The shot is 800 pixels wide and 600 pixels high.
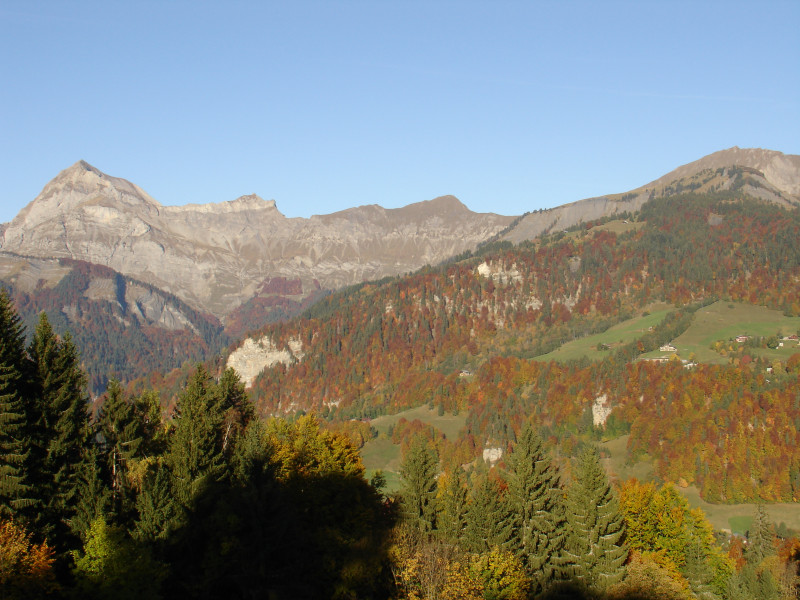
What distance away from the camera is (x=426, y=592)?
152 ft

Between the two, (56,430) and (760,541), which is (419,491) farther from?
(760,541)

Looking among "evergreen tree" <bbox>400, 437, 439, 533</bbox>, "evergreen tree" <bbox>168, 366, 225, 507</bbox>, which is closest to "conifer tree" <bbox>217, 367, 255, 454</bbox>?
"evergreen tree" <bbox>168, 366, 225, 507</bbox>

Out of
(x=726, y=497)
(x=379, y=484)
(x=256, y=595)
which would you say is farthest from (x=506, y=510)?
(x=726, y=497)

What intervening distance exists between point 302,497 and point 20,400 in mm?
23802

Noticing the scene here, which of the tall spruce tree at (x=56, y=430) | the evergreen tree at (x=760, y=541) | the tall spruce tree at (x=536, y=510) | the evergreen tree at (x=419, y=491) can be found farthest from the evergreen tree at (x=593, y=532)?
the evergreen tree at (x=760, y=541)

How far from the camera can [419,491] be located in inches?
2564

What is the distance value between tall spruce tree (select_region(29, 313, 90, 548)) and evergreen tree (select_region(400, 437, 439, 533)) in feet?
91.4

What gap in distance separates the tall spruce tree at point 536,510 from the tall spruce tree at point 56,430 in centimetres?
3570

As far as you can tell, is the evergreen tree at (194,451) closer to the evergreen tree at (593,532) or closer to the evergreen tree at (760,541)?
the evergreen tree at (593,532)

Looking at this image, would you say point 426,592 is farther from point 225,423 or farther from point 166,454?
point 225,423

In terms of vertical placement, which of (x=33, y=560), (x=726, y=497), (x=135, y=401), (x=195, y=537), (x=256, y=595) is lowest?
(x=726, y=497)

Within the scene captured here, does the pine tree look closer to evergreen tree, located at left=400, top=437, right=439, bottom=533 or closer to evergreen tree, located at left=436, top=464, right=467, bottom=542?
evergreen tree, located at left=400, top=437, right=439, bottom=533

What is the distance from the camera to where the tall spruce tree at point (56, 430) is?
161 ft

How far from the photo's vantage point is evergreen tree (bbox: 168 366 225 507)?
179 feet
